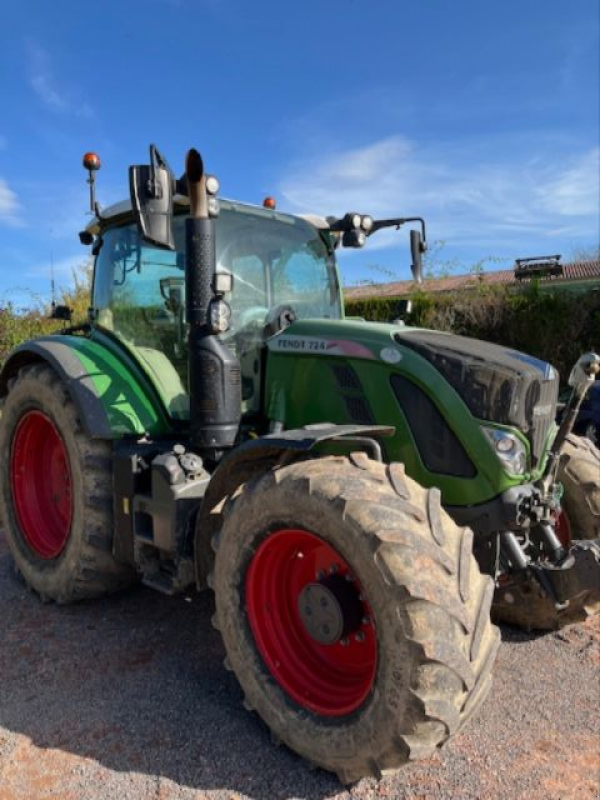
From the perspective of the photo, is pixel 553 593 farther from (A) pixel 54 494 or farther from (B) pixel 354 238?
(A) pixel 54 494

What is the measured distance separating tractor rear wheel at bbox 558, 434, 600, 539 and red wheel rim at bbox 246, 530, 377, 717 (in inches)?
59.7

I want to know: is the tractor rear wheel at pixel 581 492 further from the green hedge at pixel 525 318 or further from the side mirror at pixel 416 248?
the green hedge at pixel 525 318

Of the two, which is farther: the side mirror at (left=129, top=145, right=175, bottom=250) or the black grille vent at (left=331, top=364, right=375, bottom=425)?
the black grille vent at (left=331, top=364, right=375, bottom=425)

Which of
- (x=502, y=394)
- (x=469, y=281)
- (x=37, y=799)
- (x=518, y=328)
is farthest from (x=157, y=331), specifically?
(x=469, y=281)

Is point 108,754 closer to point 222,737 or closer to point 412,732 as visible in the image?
point 222,737

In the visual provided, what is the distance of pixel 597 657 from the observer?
11.4 feet

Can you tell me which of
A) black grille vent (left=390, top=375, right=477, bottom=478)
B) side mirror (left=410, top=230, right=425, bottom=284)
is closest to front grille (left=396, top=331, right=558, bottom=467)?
black grille vent (left=390, top=375, right=477, bottom=478)

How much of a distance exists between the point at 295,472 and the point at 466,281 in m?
13.5

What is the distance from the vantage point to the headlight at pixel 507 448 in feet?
9.50

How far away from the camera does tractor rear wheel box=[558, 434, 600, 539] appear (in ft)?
11.7

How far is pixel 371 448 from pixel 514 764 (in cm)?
134

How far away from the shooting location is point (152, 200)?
2.96 m

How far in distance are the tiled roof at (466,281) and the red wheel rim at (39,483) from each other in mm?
8025

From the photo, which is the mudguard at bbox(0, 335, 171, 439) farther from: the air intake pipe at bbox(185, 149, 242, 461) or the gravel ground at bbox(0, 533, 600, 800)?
the gravel ground at bbox(0, 533, 600, 800)
